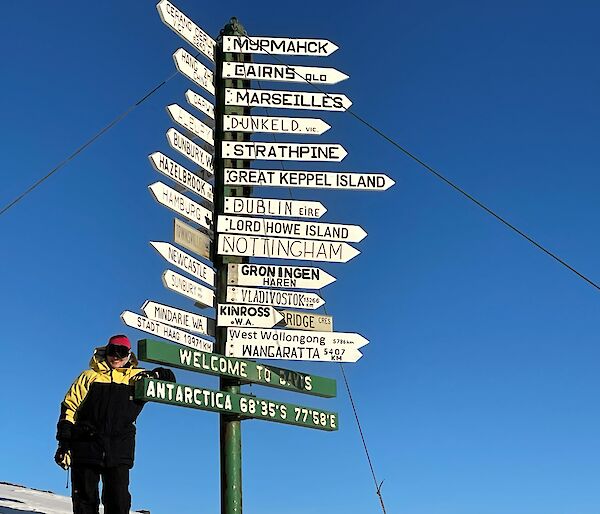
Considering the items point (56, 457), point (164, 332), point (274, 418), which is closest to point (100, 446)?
point (56, 457)

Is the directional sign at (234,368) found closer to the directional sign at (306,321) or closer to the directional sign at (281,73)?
the directional sign at (306,321)

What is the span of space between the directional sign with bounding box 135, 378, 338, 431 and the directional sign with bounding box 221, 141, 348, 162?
2469mm

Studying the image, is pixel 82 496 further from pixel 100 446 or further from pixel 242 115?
pixel 242 115

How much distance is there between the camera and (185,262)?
9.39m

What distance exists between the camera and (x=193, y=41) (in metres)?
10.2

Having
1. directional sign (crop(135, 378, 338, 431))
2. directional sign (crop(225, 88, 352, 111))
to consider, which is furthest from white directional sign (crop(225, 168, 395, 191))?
directional sign (crop(135, 378, 338, 431))

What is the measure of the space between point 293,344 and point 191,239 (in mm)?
1382

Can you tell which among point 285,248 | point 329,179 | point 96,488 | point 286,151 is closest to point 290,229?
point 285,248

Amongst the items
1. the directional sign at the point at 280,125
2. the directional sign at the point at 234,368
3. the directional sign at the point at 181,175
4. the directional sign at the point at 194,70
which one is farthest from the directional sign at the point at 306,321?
the directional sign at the point at 194,70

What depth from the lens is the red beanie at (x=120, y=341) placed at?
25.7 feet

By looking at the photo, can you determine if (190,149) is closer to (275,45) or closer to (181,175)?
(181,175)

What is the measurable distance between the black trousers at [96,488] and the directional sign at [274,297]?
2.45 m

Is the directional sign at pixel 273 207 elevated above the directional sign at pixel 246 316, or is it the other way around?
the directional sign at pixel 273 207

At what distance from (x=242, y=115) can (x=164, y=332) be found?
8.76 feet
